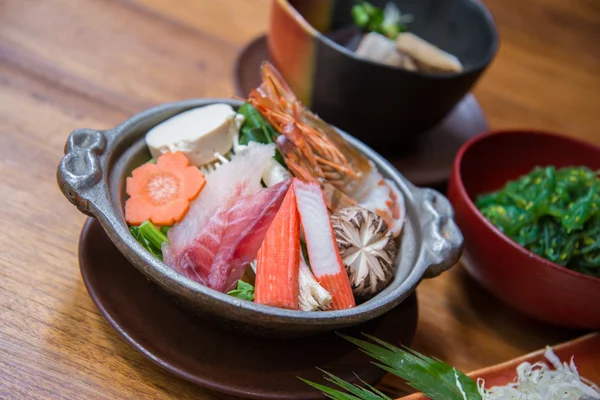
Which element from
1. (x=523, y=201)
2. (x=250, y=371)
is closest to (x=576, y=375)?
(x=523, y=201)

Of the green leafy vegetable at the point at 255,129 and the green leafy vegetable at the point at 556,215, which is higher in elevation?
the green leafy vegetable at the point at 556,215

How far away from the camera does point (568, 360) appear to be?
1.37 m

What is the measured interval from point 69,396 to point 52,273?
0.31m

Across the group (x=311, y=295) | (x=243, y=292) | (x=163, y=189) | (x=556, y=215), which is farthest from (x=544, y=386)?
(x=163, y=189)

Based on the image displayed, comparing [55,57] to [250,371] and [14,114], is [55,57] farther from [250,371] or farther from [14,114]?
[250,371]

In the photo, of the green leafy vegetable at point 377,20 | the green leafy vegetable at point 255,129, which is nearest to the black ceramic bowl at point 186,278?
the green leafy vegetable at point 255,129

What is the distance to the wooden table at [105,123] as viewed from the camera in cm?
112

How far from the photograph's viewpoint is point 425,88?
1.59 meters

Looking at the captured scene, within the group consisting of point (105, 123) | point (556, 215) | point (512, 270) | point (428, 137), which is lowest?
point (105, 123)

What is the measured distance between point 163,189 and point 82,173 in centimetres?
19

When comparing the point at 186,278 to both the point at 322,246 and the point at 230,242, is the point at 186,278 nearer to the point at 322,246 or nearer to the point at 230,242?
the point at 230,242

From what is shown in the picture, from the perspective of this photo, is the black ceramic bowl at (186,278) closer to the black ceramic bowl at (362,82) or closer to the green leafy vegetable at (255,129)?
the green leafy vegetable at (255,129)

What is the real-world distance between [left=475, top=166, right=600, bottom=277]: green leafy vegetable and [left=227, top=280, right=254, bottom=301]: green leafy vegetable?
729 millimetres

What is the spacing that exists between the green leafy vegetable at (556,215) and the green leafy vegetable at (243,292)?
28.7 inches
